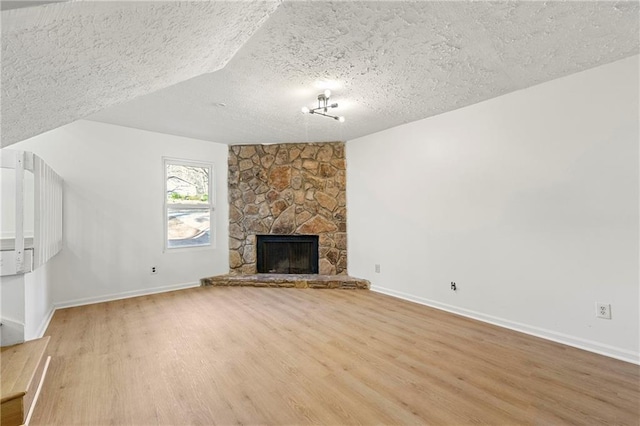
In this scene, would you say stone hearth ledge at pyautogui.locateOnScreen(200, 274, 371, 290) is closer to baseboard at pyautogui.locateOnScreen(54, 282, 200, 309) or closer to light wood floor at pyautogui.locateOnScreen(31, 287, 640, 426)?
baseboard at pyautogui.locateOnScreen(54, 282, 200, 309)

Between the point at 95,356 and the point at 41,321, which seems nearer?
the point at 95,356

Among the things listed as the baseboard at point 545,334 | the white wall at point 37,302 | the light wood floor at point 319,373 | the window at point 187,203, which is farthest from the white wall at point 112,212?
the baseboard at point 545,334

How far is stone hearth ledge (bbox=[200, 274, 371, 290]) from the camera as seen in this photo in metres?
4.25

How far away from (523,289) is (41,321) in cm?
471

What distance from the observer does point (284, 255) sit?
4.85 m

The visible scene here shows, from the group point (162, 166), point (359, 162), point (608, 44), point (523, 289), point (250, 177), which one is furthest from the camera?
point (250, 177)

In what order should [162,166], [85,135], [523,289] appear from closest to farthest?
[523,289] → [85,135] → [162,166]

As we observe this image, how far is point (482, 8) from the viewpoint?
1573 mm

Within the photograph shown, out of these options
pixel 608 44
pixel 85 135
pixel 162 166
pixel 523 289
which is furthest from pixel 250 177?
pixel 608 44

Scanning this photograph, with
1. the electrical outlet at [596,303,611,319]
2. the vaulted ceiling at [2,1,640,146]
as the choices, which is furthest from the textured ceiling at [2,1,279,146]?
the electrical outlet at [596,303,611,319]

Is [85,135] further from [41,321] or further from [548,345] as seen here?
[548,345]

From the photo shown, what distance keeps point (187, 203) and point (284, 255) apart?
5.89 feet

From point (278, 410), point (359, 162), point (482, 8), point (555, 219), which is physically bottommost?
point (278, 410)

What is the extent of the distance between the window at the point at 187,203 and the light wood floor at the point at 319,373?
1.50 metres
